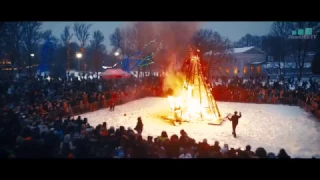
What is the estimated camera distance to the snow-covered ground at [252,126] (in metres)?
11.2

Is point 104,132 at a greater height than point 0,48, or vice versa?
point 0,48

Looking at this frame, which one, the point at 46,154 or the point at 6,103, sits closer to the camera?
the point at 46,154

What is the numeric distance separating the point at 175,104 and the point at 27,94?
8289mm

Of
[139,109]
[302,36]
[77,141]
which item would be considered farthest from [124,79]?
[77,141]

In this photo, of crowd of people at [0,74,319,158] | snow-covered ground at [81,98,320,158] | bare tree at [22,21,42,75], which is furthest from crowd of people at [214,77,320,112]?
bare tree at [22,21,42,75]

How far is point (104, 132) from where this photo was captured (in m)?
8.48

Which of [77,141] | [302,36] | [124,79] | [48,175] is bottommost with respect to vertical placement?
[48,175]

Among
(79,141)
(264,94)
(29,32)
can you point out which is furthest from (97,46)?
(79,141)

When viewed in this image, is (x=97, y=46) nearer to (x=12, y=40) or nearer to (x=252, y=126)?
(x=12, y=40)

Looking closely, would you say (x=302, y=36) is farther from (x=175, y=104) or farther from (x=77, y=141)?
(x=77, y=141)

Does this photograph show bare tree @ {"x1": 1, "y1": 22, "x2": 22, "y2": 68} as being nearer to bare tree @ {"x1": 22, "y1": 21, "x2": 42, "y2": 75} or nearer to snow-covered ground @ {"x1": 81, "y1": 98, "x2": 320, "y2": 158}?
bare tree @ {"x1": 22, "y1": 21, "x2": 42, "y2": 75}

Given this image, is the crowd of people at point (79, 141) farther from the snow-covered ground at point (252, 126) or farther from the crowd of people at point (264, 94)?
the crowd of people at point (264, 94)

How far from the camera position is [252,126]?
13641 mm

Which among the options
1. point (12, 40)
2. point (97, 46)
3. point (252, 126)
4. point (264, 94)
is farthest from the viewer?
point (97, 46)
